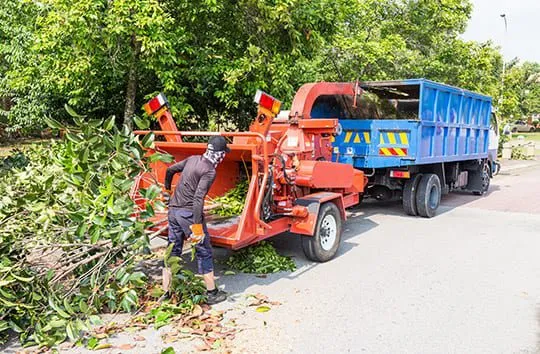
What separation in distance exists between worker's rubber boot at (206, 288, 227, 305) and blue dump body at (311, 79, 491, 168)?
448 cm

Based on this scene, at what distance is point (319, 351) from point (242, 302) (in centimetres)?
128

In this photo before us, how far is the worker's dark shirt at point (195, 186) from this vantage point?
16.6 ft

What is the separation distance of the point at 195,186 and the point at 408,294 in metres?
2.60

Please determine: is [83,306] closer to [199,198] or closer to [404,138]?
[199,198]

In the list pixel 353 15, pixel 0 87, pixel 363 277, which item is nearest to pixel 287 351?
pixel 363 277

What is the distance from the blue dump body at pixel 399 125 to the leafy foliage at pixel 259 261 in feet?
10.6

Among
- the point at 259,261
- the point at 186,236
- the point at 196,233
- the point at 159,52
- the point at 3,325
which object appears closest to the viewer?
the point at 3,325

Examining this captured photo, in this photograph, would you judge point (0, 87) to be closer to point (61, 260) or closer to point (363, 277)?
point (61, 260)

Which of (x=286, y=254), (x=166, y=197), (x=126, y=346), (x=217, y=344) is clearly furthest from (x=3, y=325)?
(x=286, y=254)

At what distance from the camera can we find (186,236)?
5.31m

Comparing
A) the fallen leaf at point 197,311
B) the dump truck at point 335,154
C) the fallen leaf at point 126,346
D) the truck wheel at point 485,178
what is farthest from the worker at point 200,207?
the truck wheel at point 485,178

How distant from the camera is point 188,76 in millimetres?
8867

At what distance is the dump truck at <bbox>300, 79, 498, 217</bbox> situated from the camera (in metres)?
9.08

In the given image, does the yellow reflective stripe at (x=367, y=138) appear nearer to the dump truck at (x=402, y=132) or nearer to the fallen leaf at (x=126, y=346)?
the dump truck at (x=402, y=132)
